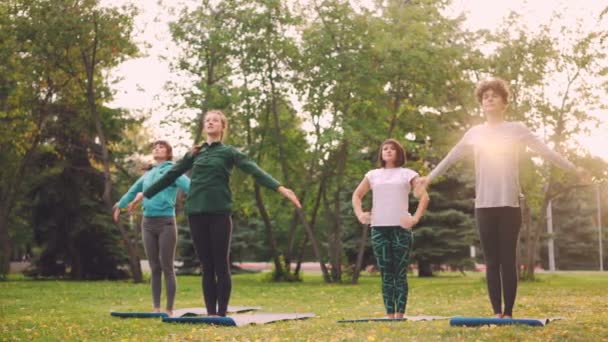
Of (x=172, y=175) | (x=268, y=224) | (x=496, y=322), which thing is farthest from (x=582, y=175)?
(x=268, y=224)

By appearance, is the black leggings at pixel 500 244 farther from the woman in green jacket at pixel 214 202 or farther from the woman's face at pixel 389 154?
the woman in green jacket at pixel 214 202

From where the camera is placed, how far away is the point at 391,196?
27.8 ft

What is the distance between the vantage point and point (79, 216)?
109 ft

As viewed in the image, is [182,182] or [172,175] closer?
[172,175]

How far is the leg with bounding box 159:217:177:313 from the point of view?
10.1 meters

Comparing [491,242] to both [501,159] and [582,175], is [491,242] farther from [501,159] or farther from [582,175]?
[582,175]

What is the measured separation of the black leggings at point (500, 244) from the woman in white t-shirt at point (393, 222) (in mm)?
938

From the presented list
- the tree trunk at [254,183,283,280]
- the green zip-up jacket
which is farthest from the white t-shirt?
the tree trunk at [254,183,283,280]

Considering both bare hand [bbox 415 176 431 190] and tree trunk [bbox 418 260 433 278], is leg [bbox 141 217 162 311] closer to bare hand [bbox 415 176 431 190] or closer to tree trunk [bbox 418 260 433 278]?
bare hand [bbox 415 176 431 190]

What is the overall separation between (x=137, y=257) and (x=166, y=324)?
1986 cm

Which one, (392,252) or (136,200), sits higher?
(136,200)

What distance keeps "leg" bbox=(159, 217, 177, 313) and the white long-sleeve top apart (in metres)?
4.23

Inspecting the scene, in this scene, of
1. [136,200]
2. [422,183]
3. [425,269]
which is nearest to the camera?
[422,183]

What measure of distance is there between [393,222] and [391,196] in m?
0.28
